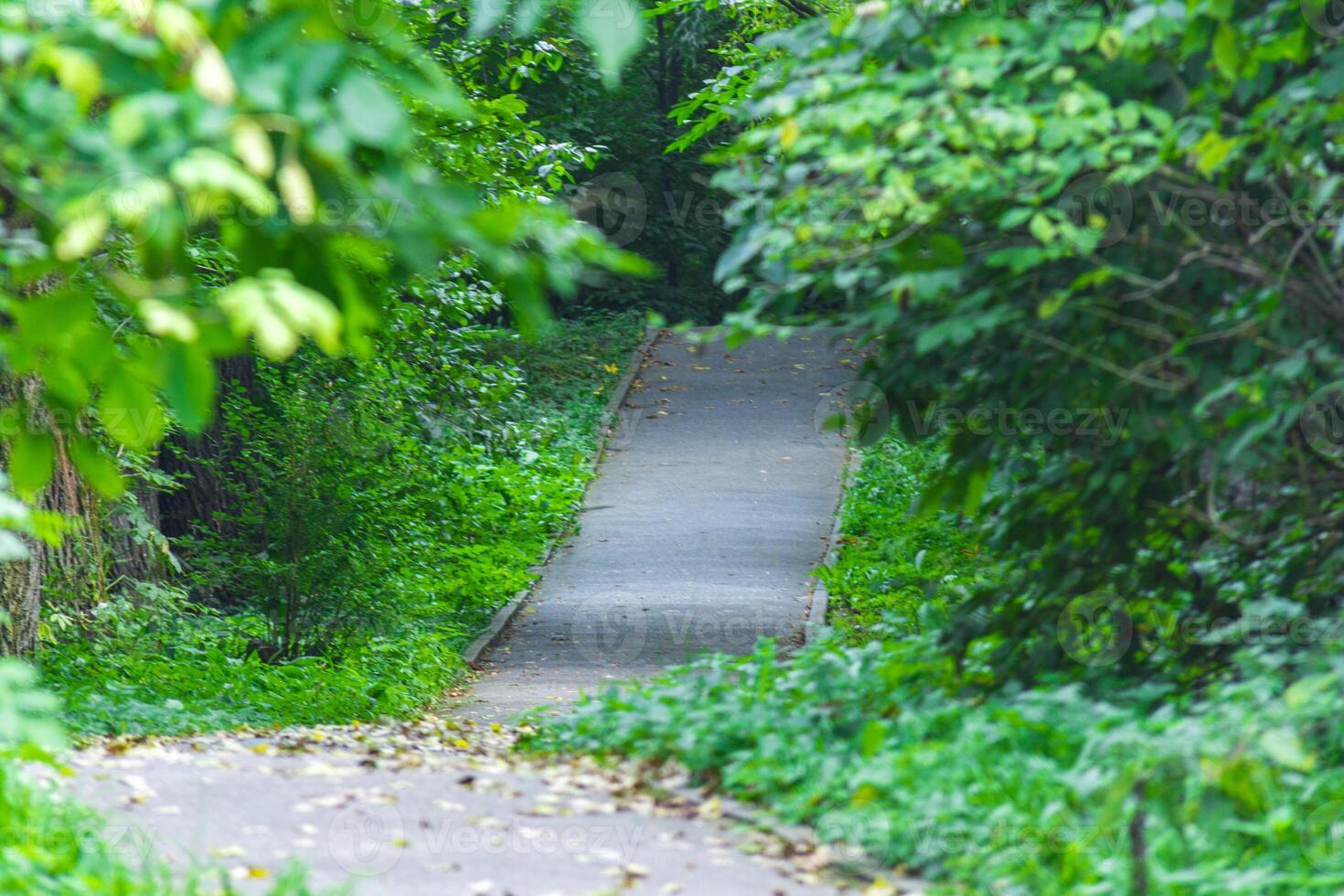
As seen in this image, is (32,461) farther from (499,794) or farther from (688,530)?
(688,530)

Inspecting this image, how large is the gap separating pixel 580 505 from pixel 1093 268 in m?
11.3

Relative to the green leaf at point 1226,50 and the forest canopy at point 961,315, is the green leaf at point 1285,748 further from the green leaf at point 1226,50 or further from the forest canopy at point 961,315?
the green leaf at point 1226,50

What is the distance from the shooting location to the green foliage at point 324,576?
8570mm

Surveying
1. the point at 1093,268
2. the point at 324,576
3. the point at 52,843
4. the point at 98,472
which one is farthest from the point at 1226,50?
the point at 324,576

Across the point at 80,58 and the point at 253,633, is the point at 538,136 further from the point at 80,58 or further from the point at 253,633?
the point at 80,58

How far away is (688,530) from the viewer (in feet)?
48.1

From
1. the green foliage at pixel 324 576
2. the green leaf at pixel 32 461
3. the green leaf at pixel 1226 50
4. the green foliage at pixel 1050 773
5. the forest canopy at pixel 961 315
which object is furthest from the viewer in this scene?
the green foliage at pixel 324 576

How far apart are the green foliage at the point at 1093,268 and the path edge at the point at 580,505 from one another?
7056mm

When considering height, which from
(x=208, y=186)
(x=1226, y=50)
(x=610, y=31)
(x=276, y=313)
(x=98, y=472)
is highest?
(x=1226, y=50)

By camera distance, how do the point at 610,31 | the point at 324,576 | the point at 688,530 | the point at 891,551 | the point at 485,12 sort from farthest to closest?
the point at 688,530 < the point at 891,551 < the point at 324,576 < the point at 485,12 < the point at 610,31

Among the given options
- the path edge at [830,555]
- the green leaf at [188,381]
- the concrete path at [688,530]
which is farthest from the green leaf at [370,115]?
the path edge at [830,555]

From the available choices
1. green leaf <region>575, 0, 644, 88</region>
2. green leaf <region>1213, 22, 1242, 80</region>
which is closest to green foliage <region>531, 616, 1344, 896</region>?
green leaf <region>1213, 22, 1242, 80</region>

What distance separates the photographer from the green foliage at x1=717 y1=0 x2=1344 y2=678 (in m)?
4.13

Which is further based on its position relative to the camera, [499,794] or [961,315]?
[499,794]
